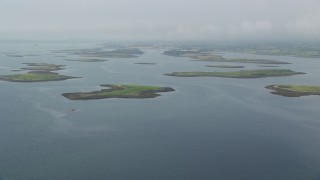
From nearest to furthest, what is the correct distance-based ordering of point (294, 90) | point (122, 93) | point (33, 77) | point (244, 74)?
point (122, 93)
point (294, 90)
point (33, 77)
point (244, 74)

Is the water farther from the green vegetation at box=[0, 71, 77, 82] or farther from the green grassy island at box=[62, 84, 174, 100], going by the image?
the green vegetation at box=[0, 71, 77, 82]

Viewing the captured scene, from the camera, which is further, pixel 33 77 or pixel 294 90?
pixel 33 77

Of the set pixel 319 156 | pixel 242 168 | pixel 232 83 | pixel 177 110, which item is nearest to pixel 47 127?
pixel 177 110

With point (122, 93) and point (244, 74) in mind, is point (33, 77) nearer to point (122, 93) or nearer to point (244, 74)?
point (122, 93)

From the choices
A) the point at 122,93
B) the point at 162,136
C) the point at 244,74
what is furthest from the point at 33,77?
the point at 162,136

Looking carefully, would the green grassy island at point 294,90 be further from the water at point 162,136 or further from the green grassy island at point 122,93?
the green grassy island at point 122,93

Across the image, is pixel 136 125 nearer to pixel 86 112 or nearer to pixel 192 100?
pixel 86 112
